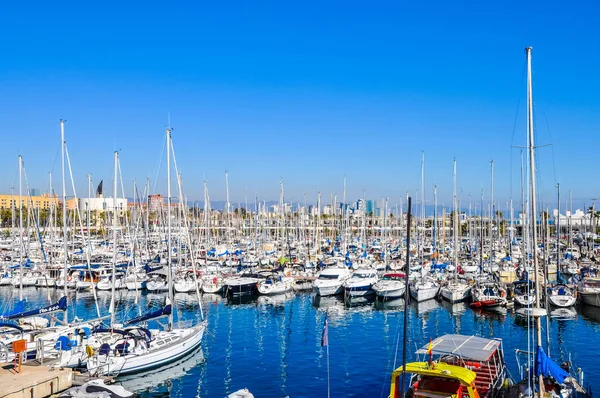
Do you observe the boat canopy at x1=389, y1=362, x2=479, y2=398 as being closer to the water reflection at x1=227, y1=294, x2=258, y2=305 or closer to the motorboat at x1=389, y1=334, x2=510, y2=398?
the motorboat at x1=389, y1=334, x2=510, y2=398

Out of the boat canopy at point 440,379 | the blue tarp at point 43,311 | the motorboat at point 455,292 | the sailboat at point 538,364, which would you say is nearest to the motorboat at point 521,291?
the motorboat at point 455,292

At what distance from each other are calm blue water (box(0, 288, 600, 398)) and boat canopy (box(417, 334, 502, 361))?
4960mm

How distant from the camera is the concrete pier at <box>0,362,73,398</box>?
76.3 ft

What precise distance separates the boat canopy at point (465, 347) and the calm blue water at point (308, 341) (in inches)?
195

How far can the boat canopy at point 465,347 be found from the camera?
2301cm

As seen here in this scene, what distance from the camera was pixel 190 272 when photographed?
63969mm

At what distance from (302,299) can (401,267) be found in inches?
810

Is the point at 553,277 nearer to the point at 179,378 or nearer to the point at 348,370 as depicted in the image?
the point at 348,370

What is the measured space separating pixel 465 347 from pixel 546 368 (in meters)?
3.68

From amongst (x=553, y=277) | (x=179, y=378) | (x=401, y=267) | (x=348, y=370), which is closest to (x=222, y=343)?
(x=179, y=378)

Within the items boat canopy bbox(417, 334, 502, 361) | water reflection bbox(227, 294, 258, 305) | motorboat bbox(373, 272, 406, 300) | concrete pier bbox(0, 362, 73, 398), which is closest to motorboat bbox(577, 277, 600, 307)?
motorboat bbox(373, 272, 406, 300)

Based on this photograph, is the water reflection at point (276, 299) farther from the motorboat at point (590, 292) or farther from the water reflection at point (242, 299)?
the motorboat at point (590, 292)

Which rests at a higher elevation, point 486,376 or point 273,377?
point 486,376

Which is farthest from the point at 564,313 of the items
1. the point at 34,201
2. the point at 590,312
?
the point at 34,201
